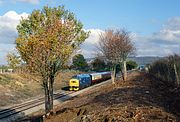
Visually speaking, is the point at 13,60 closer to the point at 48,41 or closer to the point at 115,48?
the point at 48,41

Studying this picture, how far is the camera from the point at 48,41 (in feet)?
91.0

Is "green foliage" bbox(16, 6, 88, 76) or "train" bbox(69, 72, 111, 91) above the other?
"green foliage" bbox(16, 6, 88, 76)

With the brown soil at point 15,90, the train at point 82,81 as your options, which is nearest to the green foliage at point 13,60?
the brown soil at point 15,90

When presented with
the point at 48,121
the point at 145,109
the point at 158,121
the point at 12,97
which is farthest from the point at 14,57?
the point at 12,97

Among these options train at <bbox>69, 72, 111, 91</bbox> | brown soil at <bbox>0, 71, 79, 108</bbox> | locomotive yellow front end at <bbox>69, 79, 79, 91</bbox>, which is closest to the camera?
brown soil at <bbox>0, 71, 79, 108</bbox>

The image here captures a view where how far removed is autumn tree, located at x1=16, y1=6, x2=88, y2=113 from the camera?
27.5m

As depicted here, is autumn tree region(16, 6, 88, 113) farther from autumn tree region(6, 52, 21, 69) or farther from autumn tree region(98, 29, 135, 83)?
autumn tree region(98, 29, 135, 83)

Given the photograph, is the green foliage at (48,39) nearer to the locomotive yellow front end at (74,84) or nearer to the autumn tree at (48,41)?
the autumn tree at (48,41)

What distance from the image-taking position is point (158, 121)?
48.2ft

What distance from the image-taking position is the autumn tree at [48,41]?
90.4 ft

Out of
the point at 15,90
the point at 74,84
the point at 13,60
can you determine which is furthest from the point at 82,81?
the point at 13,60

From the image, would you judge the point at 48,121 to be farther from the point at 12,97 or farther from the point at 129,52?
the point at 129,52

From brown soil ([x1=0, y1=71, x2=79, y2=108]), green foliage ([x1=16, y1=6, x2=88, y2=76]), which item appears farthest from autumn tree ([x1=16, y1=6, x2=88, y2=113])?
brown soil ([x1=0, y1=71, x2=79, y2=108])

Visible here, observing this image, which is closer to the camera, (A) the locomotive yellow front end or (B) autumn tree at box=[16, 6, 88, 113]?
(B) autumn tree at box=[16, 6, 88, 113]
